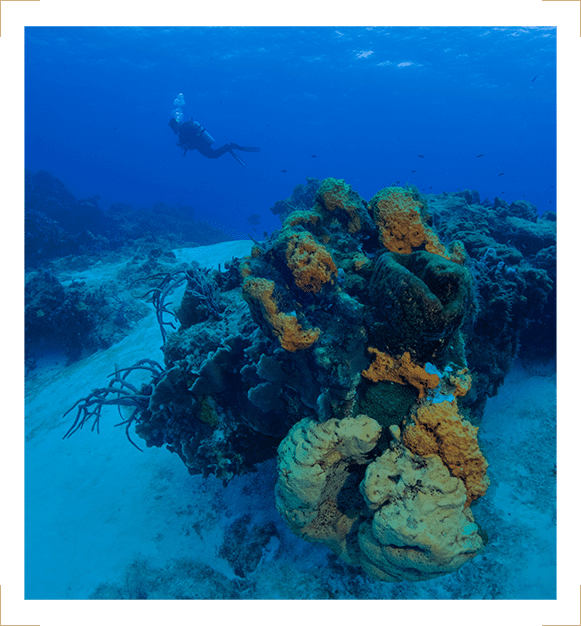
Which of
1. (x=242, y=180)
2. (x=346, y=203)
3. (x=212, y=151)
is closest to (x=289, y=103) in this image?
(x=212, y=151)

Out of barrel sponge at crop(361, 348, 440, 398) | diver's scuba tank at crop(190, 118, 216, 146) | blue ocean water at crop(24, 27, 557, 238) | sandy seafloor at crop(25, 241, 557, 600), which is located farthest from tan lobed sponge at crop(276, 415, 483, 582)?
diver's scuba tank at crop(190, 118, 216, 146)

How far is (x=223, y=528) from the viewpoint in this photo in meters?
4.54

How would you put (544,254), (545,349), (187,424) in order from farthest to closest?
(544,254), (545,349), (187,424)

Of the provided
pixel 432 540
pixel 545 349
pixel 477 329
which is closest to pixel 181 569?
pixel 432 540

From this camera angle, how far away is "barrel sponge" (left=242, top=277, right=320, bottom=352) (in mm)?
3035

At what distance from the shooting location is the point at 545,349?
5.86 meters

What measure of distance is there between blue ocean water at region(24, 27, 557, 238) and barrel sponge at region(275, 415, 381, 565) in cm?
1528

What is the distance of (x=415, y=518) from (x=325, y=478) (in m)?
0.87

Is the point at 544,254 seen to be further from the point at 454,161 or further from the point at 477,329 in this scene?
the point at 454,161

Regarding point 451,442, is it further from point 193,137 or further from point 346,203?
point 193,137

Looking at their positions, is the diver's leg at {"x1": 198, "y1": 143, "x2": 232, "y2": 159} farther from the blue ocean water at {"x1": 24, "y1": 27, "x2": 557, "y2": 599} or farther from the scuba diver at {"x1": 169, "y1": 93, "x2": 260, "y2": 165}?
the blue ocean water at {"x1": 24, "y1": 27, "x2": 557, "y2": 599}

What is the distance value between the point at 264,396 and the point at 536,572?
4069 millimetres

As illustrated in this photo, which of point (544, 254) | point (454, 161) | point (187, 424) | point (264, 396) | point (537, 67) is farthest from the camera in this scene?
point (454, 161)

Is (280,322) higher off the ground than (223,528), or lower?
higher
